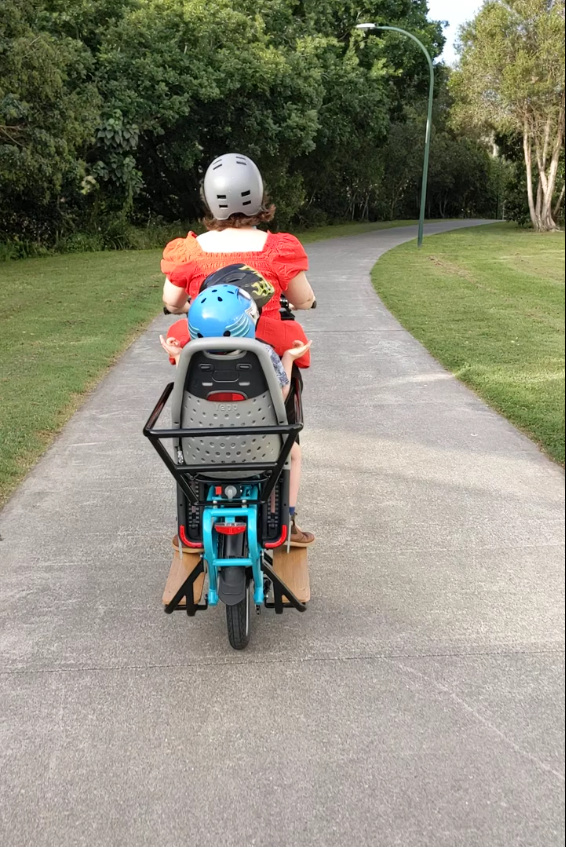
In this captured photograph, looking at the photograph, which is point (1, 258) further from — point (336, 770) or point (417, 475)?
point (336, 770)

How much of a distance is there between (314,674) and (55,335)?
28.9 feet

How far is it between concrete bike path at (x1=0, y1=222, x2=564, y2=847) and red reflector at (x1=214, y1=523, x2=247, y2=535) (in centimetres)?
62

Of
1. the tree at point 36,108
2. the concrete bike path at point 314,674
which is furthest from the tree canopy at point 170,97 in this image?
the concrete bike path at point 314,674

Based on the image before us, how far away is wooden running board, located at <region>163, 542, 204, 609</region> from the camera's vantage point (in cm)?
338

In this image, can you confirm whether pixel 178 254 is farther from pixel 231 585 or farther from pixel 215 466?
pixel 231 585

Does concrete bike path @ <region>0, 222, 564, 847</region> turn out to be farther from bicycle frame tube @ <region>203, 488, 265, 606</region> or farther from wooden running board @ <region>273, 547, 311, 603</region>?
bicycle frame tube @ <region>203, 488, 265, 606</region>

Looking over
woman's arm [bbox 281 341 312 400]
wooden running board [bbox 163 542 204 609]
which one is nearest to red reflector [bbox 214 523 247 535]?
wooden running board [bbox 163 542 204 609]

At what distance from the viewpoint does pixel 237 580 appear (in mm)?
3020

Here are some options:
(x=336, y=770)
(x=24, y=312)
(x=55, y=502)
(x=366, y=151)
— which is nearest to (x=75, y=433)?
(x=55, y=502)

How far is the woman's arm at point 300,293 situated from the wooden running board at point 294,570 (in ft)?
3.69

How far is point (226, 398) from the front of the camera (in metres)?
2.75

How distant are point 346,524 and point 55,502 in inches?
73.3

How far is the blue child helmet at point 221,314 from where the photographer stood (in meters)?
2.65

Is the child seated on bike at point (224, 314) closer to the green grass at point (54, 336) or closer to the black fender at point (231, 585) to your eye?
the black fender at point (231, 585)
